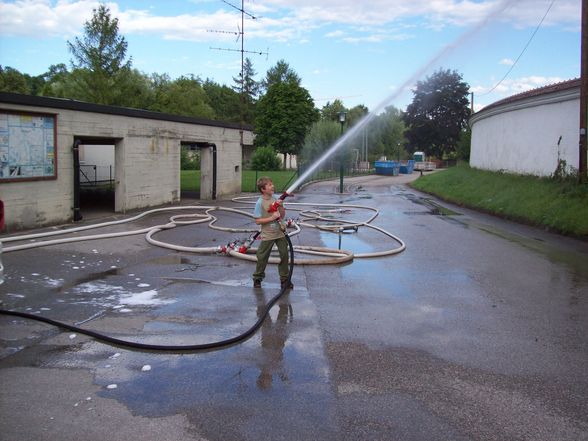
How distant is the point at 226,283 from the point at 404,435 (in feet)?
15.1

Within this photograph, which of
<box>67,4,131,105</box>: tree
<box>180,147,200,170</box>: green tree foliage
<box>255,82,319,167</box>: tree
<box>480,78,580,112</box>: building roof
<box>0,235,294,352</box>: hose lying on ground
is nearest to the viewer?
<box>0,235,294,352</box>: hose lying on ground

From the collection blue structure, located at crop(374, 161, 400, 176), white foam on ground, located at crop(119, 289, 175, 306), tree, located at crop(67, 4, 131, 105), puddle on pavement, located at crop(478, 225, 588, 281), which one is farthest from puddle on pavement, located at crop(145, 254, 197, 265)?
blue structure, located at crop(374, 161, 400, 176)

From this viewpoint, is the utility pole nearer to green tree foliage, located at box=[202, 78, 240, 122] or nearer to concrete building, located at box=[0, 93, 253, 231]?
concrete building, located at box=[0, 93, 253, 231]

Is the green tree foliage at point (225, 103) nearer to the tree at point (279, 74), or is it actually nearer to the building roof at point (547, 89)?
the tree at point (279, 74)

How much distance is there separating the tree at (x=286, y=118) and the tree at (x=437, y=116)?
12.4m

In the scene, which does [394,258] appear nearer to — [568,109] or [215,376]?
[215,376]

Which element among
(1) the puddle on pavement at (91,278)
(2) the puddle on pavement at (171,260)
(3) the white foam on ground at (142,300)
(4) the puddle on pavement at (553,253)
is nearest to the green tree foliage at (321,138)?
(4) the puddle on pavement at (553,253)

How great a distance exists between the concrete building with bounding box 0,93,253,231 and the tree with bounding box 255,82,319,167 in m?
44.2

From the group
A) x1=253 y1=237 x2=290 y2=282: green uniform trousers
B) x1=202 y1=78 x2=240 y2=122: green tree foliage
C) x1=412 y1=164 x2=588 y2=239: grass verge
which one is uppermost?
x1=202 y1=78 x2=240 y2=122: green tree foliage

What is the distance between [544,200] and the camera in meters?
15.8

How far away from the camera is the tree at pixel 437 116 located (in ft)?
193

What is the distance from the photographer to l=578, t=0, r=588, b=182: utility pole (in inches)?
587

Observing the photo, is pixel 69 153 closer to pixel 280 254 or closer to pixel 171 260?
pixel 171 260

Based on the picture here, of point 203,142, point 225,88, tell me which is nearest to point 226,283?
point 203,142
